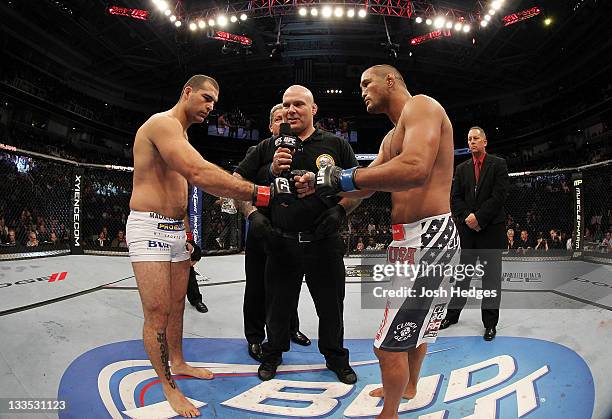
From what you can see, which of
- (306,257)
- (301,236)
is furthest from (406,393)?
(301,236)

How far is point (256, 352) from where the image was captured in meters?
2.46

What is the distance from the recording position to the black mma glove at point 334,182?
1547mm

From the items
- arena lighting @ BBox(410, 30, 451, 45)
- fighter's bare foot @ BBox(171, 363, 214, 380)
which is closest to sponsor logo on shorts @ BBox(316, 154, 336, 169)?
fighter's bare foot @ BBox(171, 363, 214, 380)

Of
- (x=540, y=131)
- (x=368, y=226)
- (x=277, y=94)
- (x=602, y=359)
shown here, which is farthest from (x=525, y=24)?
→ (x=602, y=359)

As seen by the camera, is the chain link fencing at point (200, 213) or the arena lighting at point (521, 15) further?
the arena lighting at point (521, 15)

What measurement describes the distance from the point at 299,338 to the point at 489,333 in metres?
1.42

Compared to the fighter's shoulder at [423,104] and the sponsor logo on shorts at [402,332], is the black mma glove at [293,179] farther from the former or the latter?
the sponsor logo on shorts at [402,332]

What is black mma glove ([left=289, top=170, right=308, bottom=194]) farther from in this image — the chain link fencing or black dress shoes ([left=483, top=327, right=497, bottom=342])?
the chain link fencing

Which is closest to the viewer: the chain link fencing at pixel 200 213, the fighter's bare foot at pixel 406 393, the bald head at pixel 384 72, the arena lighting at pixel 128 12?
the bald head at pixel 384 72

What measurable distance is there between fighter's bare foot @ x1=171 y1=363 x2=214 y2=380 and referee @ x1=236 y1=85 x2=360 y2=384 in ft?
1.01

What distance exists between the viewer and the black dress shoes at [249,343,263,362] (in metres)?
2.42

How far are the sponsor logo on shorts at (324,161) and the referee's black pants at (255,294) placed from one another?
0.72m

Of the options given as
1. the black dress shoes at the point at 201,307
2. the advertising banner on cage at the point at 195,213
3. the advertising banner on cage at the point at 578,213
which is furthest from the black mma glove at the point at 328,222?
the advertising banner on cage at the point at 578,213

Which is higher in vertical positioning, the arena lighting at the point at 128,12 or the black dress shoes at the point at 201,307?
the arena lighting at the point at 128,12
